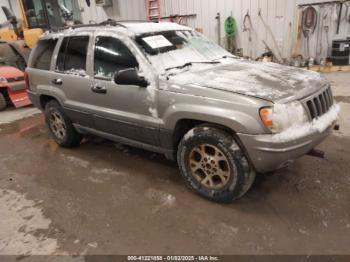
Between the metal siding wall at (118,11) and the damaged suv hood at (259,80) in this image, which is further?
the metal siding wall at (118,11)

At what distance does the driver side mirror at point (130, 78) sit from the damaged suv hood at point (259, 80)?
308 millimetres

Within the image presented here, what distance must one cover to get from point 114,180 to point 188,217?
1102 millimetres

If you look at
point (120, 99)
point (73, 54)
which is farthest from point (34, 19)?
point (120, 99)

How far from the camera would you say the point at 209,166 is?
2.69 m

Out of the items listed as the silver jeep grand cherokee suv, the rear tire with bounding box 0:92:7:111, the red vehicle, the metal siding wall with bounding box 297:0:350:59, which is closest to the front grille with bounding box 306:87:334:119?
the silver jeep grand cherokee suv

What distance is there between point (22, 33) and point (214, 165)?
8.19 metres

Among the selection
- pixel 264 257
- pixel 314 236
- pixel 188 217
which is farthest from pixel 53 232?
pixel 314 236

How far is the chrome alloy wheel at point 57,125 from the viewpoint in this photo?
13.5 ft

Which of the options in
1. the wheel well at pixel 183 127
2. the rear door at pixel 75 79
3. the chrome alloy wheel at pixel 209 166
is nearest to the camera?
the chrome alloy wheel at pixel 209 166

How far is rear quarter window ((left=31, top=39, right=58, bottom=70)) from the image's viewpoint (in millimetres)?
3939

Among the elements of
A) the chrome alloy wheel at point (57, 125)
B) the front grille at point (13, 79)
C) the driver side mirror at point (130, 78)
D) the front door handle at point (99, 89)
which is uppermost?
the driver side mirror at point (130, 78)

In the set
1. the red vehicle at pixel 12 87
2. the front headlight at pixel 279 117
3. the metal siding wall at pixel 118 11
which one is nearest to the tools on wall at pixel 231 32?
the metal siding wall at pixel 118 11

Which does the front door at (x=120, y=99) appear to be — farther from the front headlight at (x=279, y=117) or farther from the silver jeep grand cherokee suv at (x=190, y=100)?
the front headlight at (x=279, y=117)

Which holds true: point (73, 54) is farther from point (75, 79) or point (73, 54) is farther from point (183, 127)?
point (183, 127)
